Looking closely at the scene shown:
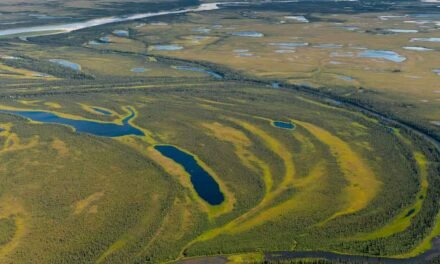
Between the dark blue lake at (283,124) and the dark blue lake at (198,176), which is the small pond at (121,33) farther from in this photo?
the dark blue lake at (198,176)

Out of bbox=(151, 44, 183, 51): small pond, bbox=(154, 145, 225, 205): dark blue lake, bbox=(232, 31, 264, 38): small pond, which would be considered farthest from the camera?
bbox=(232, 31, 264, 38): small pond

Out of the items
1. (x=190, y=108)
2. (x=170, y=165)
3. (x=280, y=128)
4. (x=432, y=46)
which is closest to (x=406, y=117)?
(x=280, y=128)

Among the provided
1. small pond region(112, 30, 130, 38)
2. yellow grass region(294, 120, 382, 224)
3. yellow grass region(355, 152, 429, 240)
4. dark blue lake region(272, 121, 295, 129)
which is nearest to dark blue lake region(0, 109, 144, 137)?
dark blue lake region(272, 121, 295, 129)

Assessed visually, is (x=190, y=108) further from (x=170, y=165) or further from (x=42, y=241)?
(x=42, y=241)

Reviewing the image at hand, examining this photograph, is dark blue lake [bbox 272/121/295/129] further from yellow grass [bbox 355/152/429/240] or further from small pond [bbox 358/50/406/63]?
small pond [bbox 358/50/406/63]

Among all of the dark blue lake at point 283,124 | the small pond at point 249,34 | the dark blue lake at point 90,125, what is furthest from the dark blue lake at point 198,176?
the small pond at point 249,34

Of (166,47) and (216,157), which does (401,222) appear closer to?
(216,157)

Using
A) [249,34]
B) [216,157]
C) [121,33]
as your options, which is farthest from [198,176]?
[121,33]
